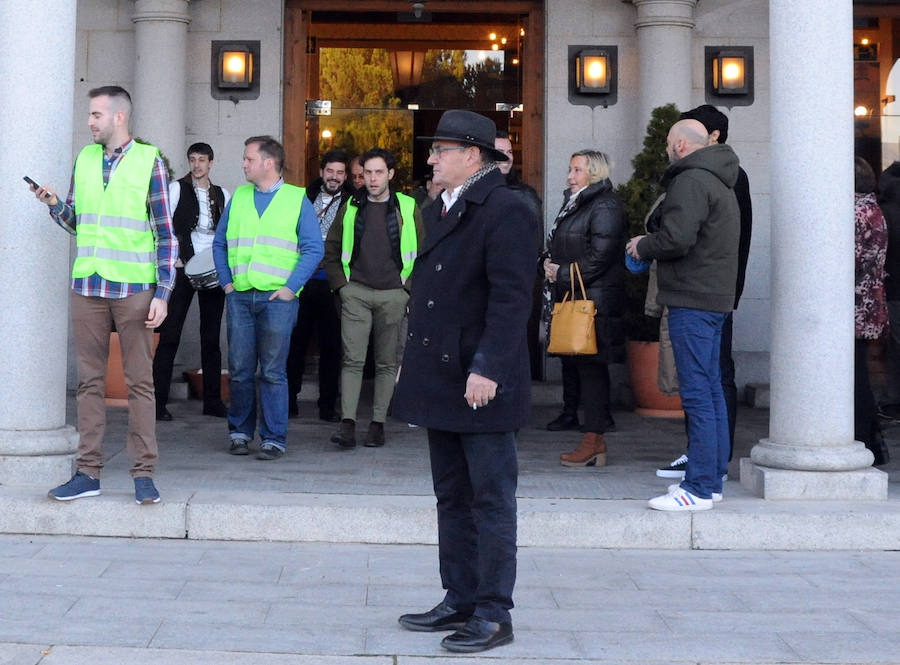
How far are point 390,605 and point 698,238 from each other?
241 cm

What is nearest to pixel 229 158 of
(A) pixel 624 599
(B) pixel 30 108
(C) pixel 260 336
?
(C) pixel 260 336

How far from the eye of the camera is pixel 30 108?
21.7 ft

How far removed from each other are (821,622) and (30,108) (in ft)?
14.5

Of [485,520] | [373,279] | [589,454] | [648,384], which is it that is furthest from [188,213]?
[485,520]

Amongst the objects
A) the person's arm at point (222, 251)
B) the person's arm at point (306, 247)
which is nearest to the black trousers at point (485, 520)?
the person's arm at point (306, 247)

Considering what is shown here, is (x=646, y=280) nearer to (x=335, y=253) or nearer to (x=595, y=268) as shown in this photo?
(x=595, y=268)

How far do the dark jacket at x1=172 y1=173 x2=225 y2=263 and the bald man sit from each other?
152 inches

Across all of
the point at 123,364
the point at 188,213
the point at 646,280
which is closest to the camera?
the point at 123,364

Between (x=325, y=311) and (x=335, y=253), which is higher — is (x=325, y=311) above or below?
below

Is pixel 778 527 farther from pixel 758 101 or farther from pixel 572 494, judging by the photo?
pixel 758 101

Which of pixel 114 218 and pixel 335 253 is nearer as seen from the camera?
pixel 114 218

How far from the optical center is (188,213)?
925 centimetres

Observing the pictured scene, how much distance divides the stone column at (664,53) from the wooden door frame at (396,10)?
90 cm

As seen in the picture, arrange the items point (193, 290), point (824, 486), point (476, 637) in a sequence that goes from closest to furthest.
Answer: point (476, 637) < point (824, 486) < point (193, 290)
